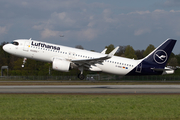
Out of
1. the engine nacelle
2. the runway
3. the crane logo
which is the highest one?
the crane logo

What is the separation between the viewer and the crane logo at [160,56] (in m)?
39.8

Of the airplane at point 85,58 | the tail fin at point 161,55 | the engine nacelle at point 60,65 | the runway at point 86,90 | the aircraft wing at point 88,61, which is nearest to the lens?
the runway at point 86,90

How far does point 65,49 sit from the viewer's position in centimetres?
3597

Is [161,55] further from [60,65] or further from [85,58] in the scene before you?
[60,65]

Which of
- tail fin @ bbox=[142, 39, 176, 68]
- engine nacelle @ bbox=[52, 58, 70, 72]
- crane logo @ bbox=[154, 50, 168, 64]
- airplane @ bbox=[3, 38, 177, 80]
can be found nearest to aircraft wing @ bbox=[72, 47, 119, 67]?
airplane @ bbox=[3, 38, 177, 80]

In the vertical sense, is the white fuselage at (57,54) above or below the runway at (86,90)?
above

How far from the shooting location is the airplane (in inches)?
1367

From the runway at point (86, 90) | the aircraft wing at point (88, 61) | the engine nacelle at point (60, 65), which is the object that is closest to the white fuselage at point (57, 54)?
the aircraft wing at point (88, 61)

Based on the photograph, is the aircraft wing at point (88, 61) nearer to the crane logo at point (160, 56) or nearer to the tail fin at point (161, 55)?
the tail fin at point (161, 55)

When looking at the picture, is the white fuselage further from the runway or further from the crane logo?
the runway
